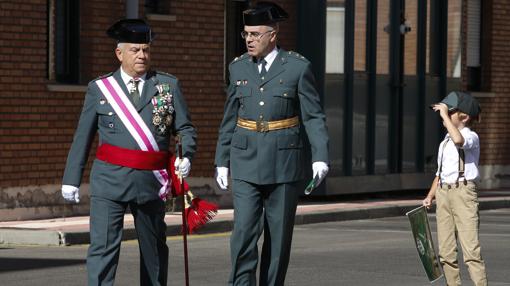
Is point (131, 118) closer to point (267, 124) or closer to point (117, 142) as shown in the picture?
point (117, 142)

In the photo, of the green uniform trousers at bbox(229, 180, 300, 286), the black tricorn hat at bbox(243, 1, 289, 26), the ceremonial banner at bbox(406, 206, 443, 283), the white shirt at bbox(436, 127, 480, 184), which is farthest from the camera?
the white shirt at bbox(436, 127, 480, 184)

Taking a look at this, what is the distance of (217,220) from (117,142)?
30.9ft

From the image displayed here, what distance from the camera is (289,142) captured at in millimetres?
9773

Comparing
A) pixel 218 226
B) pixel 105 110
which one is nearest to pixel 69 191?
pixel 105 110

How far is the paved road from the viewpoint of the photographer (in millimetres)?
13219

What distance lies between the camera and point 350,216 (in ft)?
69.6

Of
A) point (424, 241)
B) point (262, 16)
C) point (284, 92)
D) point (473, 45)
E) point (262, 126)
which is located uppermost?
point (262, 16)

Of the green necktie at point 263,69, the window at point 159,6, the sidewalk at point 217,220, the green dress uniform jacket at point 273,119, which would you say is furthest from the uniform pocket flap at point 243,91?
the window at point 159,6

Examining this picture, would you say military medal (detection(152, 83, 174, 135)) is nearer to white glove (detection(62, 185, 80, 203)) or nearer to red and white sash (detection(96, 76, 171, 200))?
red and white sash (detection(96, 76, 171, 200))

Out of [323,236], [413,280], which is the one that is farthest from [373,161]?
[413,280]

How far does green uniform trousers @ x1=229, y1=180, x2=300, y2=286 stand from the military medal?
2.16ft

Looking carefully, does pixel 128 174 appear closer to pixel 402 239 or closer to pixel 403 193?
pixel 402 239

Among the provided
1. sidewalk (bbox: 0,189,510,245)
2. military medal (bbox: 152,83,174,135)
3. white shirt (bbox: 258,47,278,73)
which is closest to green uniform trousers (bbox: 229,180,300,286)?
military medal (bbox: 152,83,174,135)

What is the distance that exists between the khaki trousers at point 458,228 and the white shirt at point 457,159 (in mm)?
68
